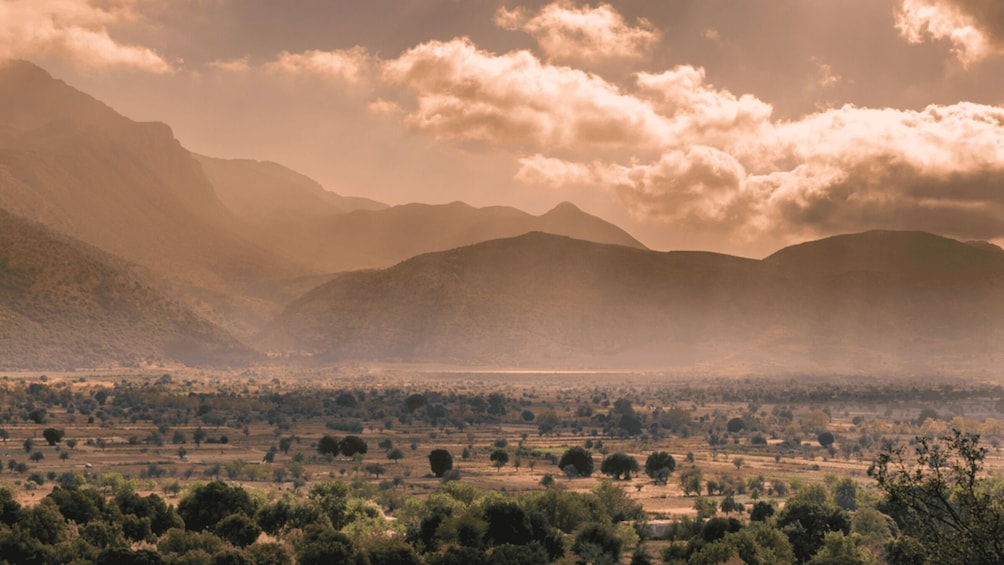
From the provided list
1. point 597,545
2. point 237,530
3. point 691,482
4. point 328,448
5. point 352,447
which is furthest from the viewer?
point 352,447

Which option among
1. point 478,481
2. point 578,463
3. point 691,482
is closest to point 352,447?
point 478,481

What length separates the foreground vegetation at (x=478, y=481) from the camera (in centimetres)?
5053

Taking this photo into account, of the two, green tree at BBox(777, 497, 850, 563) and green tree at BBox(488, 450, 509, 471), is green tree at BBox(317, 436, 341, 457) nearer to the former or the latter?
green tree at BBox(488, 450, 509, 471)

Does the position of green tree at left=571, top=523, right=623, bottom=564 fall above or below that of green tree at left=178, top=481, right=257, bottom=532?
below

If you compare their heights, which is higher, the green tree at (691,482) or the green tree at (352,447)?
the green tree at (352,447)

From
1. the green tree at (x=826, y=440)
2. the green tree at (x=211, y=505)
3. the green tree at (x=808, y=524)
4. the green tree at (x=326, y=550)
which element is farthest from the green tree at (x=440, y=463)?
→ the green tree at (x=826, y=440)

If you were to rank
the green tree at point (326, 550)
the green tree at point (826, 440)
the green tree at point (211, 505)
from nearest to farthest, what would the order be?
1. the green tree at point (326, 550)
2. the green tree at point (211, 505)
3. the green tree at point (826, 440)

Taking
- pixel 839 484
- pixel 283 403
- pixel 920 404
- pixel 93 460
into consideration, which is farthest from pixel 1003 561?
pixel 920 404

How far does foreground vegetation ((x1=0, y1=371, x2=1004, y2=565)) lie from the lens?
50.5 meters

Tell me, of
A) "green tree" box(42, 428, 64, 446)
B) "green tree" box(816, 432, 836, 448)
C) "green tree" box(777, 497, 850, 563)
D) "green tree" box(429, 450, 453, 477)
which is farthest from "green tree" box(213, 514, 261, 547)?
"green tree" box(816, 432, 836, 448)

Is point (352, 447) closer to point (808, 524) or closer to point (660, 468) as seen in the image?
point (660, 468)

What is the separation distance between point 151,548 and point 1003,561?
38349 mm

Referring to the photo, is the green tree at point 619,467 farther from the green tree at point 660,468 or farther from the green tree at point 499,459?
the green tree at point 499,459

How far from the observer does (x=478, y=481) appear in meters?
101
